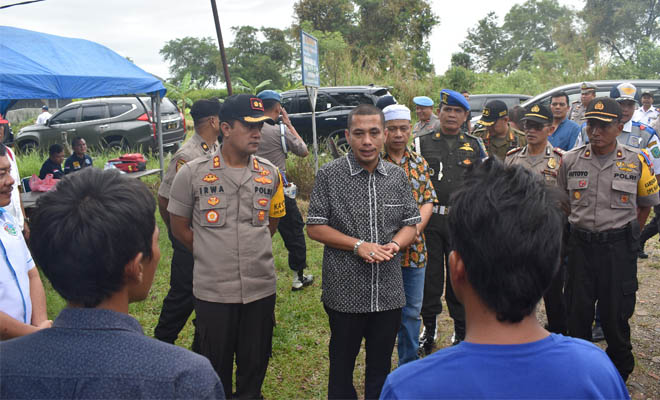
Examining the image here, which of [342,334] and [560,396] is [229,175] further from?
[560,396]

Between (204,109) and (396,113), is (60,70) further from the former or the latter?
(396,113)

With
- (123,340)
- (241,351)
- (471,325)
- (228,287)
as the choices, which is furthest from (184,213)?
(471,325)

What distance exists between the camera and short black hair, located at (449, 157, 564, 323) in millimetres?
1070

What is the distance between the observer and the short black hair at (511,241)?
107 cm

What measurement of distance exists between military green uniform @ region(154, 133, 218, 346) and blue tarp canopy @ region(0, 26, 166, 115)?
3.64 metres

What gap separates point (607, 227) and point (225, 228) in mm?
2487

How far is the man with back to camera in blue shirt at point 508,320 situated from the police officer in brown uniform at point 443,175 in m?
2.63

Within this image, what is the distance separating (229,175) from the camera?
2746 millimetres

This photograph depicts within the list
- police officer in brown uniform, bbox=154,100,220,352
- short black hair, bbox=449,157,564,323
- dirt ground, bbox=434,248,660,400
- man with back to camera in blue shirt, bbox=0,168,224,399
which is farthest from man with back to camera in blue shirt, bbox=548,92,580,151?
man with back to camera in blue shirt, bbox=0,168,224,399

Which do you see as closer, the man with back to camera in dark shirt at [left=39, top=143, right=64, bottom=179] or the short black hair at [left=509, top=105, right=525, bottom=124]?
the short black hair at [left=509, top=105, right=525, bottom=124]

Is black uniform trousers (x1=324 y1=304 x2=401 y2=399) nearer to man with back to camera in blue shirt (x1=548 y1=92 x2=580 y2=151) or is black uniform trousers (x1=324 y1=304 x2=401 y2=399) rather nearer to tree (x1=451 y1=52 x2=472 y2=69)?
man with back to camera in blue shirt (x1=548 y1=92 x2=580 y2=151)

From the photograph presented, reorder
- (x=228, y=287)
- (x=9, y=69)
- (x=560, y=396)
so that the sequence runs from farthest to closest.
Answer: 1. (x=9, y=69)
2. (x=228, y=287)
3. (x=560, y=396)

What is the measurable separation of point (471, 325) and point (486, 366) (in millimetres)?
132

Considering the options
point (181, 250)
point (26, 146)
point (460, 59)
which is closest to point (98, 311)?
point (181, 250)
